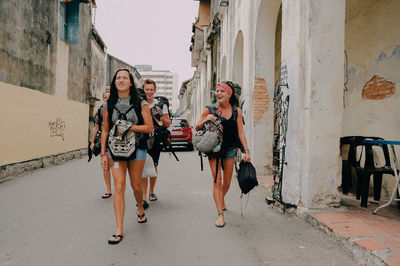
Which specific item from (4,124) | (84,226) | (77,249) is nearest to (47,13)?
(4,124)

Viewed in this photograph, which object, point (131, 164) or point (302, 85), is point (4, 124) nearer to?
point (131, 164)

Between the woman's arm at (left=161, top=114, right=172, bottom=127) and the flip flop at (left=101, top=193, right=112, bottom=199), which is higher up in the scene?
the woman's arm at (left=161, top=114, right=172, bottom=127)

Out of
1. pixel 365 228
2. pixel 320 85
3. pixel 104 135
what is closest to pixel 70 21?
pixel 104 135

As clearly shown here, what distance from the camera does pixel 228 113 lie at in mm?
4176

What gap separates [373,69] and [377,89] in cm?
38

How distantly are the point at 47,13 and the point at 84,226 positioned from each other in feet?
28.5

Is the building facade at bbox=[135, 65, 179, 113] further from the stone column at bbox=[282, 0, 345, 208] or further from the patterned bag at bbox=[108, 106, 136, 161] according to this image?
the patterned bag at bbox=[108, 106, 136, 161]

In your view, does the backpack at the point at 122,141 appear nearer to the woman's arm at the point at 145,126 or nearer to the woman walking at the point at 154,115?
the woman's arm at the point at 145,126

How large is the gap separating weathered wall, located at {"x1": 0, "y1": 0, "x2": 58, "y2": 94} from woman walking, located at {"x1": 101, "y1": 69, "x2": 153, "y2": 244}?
17.2 ft

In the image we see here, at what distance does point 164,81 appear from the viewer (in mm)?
135625

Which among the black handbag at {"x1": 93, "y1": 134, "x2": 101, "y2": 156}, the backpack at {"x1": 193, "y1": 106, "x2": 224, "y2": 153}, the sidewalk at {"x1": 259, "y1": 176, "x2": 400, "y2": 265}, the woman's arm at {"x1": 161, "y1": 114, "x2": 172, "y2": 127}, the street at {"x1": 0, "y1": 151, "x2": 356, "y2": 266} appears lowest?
the street at {"x1": 0, "y1": 151, "x2": 356, "y2": 266}

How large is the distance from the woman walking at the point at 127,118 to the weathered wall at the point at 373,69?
4.09 m

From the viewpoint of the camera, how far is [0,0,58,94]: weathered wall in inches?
292

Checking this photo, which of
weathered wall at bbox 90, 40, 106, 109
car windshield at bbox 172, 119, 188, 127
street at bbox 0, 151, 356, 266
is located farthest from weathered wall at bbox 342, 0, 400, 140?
weathered wall at bbox 90, 40, 106, 109
